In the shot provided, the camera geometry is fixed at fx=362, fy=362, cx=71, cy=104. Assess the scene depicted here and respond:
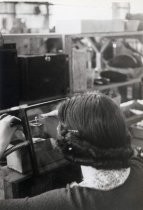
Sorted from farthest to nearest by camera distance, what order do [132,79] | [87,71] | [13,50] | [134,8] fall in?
[134,8] < [132,79] < [87,71] < [13,50]

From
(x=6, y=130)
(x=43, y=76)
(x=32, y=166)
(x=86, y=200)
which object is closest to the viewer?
(x=86, y=200)

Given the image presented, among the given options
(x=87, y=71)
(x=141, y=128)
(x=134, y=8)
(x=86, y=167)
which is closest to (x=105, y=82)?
(x=87, y=71)

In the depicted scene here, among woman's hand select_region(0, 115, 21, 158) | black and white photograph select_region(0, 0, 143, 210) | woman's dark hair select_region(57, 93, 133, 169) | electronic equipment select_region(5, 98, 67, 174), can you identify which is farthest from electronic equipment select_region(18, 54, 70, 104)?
woman's dark hair select_region(57, 93, 133, 169)

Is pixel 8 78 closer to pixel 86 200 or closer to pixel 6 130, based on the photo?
pixel 6 130

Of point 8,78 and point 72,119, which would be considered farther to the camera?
point 8,78

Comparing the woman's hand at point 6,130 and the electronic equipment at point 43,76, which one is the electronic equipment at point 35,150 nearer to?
the woman's hand at point 6,130

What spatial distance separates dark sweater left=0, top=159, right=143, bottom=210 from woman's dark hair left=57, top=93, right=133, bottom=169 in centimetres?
8

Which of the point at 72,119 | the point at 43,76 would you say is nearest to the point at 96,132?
the point at 72,119

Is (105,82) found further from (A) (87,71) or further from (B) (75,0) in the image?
(B) (75,0)

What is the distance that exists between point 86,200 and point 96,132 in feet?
Answer: 0.63

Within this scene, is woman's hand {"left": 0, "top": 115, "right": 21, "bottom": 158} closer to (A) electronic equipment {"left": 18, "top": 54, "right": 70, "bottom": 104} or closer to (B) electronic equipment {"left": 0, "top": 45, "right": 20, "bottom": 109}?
(B) electronic equipment {"left": 0, "top": 45, "right": 20, "bottom": 109}

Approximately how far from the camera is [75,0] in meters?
2.19

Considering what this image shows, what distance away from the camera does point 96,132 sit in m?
1.03

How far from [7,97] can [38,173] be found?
45 centimetres
